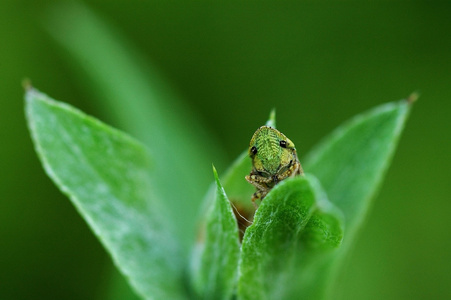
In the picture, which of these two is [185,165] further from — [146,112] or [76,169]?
[76,169]

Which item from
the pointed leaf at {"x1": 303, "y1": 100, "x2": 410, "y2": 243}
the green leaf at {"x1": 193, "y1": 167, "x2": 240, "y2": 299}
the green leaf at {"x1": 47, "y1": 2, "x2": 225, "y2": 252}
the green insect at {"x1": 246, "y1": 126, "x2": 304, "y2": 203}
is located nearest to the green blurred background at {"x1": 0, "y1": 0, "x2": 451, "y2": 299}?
the green leaf at {"x1": 47, "y1": 2, "x2": 225, "y2": 252}

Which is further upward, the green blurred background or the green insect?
the green blurred background

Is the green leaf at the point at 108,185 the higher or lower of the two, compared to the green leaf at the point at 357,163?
lower

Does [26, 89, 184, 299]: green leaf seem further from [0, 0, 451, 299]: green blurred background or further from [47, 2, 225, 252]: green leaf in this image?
[0, 0, 451, 299]: green blurred background

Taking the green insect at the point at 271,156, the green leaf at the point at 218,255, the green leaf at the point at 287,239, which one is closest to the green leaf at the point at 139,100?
the green leaf at the point at 218,255

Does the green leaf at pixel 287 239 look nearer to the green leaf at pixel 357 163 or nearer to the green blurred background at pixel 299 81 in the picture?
the green leaf at pixel 357 163

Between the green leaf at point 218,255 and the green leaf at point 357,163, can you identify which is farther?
the green leaf at point 357,163

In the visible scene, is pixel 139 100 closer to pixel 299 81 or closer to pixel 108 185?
pixel 299 81
